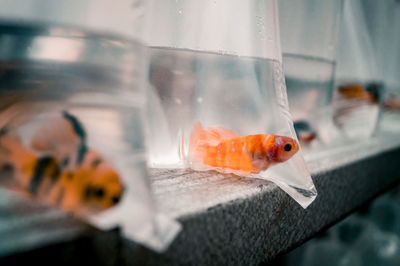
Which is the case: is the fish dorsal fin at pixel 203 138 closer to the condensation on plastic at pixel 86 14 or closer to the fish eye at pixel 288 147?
the fish eye at pixel 288 147

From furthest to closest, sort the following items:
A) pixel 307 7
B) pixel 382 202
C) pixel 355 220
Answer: pixel 382 202
pixel 355 220
pixel 307 7

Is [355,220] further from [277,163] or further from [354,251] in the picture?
[277,163]

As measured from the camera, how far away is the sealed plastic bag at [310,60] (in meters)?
0.73

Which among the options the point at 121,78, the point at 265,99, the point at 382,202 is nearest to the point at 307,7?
the point at 265,99

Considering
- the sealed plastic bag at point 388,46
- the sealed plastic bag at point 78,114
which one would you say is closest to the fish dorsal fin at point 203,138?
the sealed plastic bag at point 78,114

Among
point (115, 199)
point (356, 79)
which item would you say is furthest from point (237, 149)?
point (356, 79)

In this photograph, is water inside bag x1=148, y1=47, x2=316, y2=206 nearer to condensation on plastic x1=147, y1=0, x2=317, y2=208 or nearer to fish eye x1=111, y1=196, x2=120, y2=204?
condensation on plastic x1=147, y1=0, x2=317, y2=208

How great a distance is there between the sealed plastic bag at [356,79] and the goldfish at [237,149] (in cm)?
68

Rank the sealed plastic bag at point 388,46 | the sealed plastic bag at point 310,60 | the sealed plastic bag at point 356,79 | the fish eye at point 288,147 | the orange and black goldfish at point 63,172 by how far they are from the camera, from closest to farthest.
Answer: the orange and black goldfish at point 63,172, the fish eye at point 288,147, the sealed plastic bag at point 310,60, the sealed plastic bag at point 356,79, the sealed plastic bag at point 388,46

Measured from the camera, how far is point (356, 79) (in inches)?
43.6

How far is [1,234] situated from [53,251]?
1.7 inches

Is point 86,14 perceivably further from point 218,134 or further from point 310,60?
point 310,60

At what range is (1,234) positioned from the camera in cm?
25

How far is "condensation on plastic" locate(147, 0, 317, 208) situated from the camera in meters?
0.48
